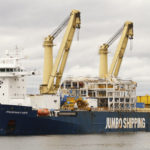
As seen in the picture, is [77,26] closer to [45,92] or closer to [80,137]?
[45,92]

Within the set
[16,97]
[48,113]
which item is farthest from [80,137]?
[16,97]

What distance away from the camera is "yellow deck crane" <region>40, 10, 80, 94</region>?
75.9 meters

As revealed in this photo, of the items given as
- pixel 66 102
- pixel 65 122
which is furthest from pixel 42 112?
pixel 66 102

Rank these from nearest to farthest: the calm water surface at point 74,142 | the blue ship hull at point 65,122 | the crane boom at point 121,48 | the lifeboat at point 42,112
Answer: the calm water surface at point 74,142 < the blue ship hull at point 65,122 < the lifeboat at point 42,112 < the crane boom at point 121,48

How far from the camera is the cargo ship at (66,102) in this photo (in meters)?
64.5

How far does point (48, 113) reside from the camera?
65625 mm

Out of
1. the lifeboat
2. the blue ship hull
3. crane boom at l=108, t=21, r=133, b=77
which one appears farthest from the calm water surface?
crane boom at l=108, t=21, r=133, b=77

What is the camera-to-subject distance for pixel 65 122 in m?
67.1

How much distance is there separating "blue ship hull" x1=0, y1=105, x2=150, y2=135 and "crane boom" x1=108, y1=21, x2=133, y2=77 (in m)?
10.5

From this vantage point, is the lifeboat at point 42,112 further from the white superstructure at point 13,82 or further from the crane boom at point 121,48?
the crane boom at point 121,48

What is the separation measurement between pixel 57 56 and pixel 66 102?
7743mm

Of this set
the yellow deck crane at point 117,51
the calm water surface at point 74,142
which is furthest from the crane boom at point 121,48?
the calm water surface at point 74,142

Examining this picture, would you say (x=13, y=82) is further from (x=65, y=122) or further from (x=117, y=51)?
(x=117, y=51)

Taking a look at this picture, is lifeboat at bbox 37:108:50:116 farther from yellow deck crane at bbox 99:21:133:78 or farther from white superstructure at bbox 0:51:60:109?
yellow deck crane at bbox 99:21:133:78
